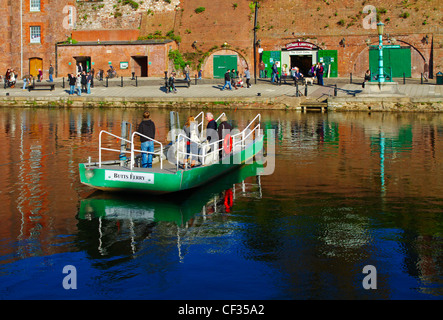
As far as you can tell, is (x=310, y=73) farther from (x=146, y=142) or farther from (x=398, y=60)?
(x=146, y=142)

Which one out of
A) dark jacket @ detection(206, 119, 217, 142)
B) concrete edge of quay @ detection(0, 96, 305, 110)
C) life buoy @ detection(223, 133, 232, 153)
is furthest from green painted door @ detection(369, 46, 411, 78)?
life buoy @ detection(223, 133, 232, 153)

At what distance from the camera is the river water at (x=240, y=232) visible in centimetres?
918

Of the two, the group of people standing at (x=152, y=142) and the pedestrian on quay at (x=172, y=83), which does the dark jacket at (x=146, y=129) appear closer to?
the group of people standing at (x=152, y=142)

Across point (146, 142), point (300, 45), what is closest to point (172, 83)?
point (300, 45)

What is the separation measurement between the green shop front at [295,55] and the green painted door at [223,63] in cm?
263

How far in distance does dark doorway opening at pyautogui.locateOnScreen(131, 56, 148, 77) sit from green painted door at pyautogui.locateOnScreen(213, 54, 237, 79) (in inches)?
257

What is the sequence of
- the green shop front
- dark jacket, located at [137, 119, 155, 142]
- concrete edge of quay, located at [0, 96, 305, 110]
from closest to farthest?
dark jacket, located at [137, 119, 155, 142] < concrete edge of quay, located at [0, 96, 305, 110] < the green shop front

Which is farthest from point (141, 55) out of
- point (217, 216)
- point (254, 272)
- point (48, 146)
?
point (254, 272)

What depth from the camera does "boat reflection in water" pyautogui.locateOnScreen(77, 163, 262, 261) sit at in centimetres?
1123

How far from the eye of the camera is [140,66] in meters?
56.3

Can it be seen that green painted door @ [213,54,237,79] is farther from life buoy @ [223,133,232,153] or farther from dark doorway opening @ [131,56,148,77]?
life buoy @ [223,133,232,153]

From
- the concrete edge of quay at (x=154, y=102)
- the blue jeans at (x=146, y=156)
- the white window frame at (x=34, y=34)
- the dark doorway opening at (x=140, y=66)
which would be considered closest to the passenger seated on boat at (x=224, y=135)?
the blue jeans at (x=146, y=156)

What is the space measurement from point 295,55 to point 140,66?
567 inches
